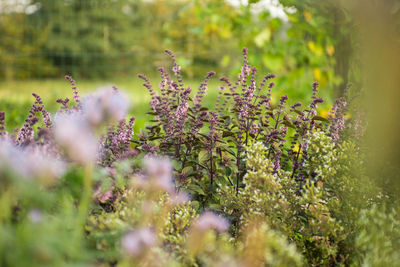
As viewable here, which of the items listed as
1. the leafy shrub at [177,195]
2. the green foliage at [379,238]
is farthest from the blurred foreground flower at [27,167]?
the green foliage at [379,238]

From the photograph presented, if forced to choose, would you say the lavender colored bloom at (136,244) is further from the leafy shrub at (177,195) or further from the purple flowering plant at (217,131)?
the purple flowering plant at (217,131)

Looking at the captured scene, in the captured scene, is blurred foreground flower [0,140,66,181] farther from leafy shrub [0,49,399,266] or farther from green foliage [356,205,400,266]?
green foliage [356,205,400,266]

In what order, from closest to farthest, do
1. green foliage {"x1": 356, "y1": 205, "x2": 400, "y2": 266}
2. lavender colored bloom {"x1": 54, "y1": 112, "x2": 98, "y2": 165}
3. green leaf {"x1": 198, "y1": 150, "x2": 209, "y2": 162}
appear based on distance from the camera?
lavender colored bloom {"x1": 54, "y1": 112, "x2": 98, "y2": 165}, green foliage {"x1": 356, "y1": 205, "x2": 400, "y2": 266}, green leaf {"x1": 198, "y1": 150, "x2": 209, "y2": 162}


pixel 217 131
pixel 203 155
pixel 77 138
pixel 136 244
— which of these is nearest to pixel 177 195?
pixel 203 155

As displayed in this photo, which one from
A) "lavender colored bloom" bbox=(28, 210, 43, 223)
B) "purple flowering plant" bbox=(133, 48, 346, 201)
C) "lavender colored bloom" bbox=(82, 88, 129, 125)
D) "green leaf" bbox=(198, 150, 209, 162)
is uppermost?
"purple flowering plant" bbox=(133, 48, 346, 201)

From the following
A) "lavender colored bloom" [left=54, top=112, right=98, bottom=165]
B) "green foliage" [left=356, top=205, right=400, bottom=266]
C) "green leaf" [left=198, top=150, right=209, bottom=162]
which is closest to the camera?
"lavender colored bloom" [left=54, top=112, right=98, bottom=165]

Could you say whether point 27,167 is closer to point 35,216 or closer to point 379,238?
point 35,216

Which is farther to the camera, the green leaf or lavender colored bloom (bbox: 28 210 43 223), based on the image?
the green leaf

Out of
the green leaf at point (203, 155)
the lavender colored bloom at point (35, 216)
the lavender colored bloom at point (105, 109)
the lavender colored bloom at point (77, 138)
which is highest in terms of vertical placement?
the green leaf at point (203, 155)

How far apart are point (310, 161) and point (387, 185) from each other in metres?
0.37

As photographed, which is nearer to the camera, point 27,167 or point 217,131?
point 27,167

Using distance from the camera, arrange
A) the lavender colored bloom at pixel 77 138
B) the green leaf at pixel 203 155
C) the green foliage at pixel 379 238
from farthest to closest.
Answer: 1. the green leaf at pixel 203 155
2. the green foliage at pixel 379 238
3. the lavender colored bloom at pixel 77 138

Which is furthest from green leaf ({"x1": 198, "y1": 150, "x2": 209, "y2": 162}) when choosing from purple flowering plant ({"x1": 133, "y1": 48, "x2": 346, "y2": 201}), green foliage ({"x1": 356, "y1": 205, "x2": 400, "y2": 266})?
green foliage ({"x1": 356, "y1": 205, "x2": 400, "y2": 266})

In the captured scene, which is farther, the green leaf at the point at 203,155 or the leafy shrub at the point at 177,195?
the green leaf at the point at 203,155
